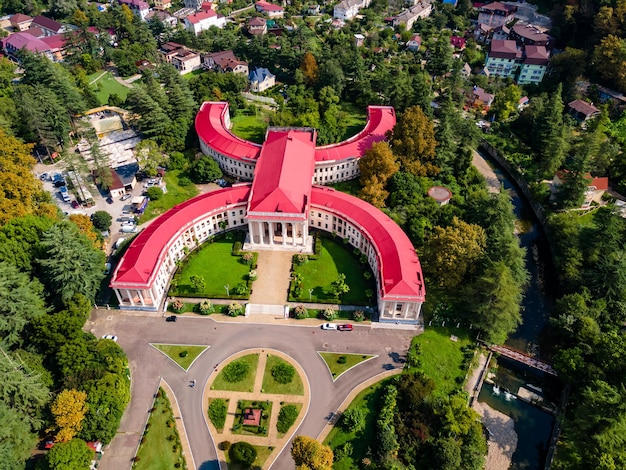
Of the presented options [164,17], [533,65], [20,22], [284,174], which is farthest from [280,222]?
[20,22]

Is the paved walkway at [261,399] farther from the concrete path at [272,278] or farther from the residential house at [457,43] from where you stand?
the residential house at [457,43]

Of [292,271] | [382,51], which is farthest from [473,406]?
[382,51]

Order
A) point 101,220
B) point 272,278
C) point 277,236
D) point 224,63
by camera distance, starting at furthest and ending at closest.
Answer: point 224,63, point 277,236, point 101,220, point 272,278

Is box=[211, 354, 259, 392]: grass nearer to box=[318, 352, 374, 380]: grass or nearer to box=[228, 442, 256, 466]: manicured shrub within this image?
box=[228, 442, 256, 466]: manicured shrub

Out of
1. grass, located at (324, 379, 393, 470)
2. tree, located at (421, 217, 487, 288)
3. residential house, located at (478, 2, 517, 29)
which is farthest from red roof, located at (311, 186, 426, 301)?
residential house, located at (478, 2, 517, 29)

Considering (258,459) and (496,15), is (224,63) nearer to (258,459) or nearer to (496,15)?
(496,15)

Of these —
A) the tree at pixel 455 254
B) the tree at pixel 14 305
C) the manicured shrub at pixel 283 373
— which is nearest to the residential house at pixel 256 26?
the tree at pixel 455 254

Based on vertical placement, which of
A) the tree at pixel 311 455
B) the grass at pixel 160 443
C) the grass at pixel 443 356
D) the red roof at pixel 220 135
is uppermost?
the red roof at pixel 220 135
